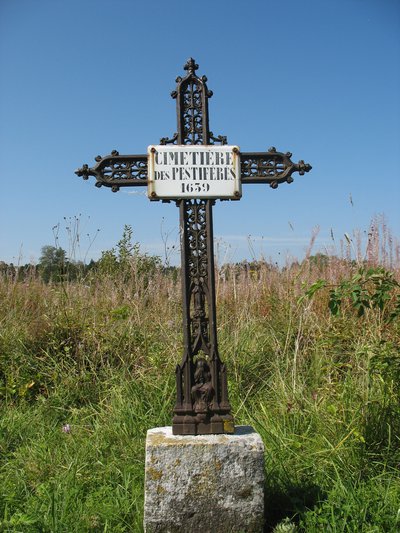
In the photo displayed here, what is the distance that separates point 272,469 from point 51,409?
2013mm

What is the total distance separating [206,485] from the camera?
90.8 inches

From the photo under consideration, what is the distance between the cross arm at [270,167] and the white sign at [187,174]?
158mm

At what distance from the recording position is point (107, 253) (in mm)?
10656

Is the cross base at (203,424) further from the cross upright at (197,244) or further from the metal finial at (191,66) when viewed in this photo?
the metal finial at (191,66)

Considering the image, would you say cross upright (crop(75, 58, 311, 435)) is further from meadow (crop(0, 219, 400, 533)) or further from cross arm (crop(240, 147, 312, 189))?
meadow (crop(0, 219, 400, 533))

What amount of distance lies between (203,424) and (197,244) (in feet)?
3.19

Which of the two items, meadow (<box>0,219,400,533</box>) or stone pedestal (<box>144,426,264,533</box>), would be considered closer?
stone pedestal (<box>144,426,264,533</box>)

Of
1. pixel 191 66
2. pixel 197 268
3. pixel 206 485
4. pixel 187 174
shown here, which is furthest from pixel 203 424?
pixel 191 66

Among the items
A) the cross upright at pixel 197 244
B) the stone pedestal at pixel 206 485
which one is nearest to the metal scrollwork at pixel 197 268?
the cross upright at pixel 197 244

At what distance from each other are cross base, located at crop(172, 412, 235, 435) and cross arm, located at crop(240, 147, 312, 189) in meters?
1.32

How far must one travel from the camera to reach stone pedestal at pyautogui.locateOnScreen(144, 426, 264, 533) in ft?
7.48

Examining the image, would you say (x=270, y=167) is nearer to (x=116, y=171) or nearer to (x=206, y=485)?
(x=116, y=171)

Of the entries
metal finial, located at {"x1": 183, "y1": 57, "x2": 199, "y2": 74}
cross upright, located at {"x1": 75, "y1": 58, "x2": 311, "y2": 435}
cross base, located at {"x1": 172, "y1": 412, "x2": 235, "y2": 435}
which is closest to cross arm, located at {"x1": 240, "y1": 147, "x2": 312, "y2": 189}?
cross upright, located at {"x1": 75, "y1": 58, "x2": 311, "y2": 435}

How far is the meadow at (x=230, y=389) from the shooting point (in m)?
2.49
